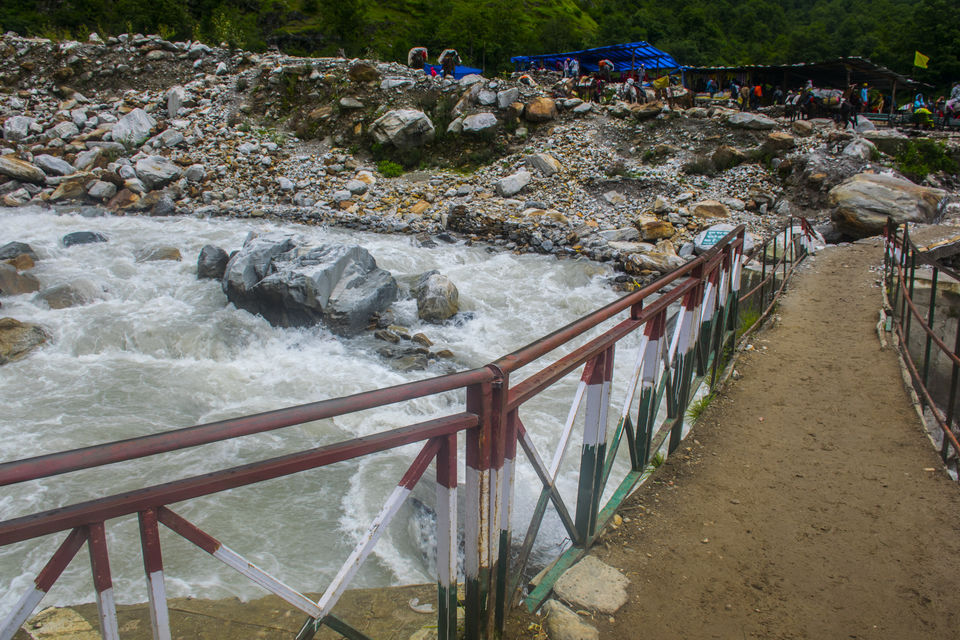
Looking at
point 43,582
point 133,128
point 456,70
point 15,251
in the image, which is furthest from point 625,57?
point 43,582

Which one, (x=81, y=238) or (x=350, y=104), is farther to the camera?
(x=350, y=104)

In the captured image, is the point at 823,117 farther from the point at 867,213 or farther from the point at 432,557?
the point at 432,557

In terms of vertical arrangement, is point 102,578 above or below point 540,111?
below

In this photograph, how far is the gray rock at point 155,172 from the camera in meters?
13.5

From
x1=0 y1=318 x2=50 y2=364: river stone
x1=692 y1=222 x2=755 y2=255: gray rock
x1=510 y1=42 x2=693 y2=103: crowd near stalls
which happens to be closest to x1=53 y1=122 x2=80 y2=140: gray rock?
x1=0 y1=318 x2=50 y2=364: river stone

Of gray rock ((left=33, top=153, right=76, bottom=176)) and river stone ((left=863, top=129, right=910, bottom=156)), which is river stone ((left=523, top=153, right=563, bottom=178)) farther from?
gray rock ((left=33, top=153, right=76, bottom=176))

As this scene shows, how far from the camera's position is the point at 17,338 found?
6832mm

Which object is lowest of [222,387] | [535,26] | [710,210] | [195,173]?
[222,387]

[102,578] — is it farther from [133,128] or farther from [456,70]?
[456,70]

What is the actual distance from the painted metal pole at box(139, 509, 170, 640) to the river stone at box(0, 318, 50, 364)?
7.06 meters

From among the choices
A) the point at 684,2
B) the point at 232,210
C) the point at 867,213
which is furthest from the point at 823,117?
the point at 684,2

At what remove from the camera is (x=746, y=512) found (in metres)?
2.79

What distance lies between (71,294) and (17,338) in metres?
1.39

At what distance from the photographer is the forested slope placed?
3362 cm
